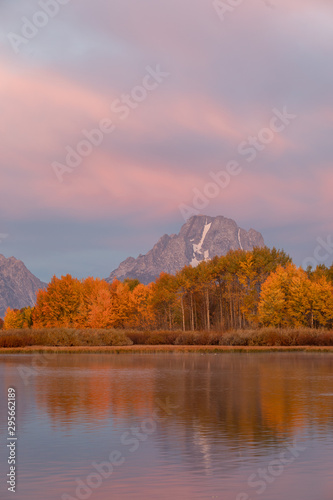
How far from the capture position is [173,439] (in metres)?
17.6

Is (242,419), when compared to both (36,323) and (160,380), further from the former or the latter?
(36,323)

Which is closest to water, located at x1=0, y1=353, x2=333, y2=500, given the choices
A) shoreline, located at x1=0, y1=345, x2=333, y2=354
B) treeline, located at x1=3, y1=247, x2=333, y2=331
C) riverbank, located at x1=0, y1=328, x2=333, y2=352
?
shoreline, located at x1=0, y1=345, x2=333, y2=354

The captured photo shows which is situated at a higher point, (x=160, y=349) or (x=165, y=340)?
(x=165, y=340)

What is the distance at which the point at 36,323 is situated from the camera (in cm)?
10819

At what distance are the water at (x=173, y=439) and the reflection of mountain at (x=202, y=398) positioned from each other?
0.05 meters

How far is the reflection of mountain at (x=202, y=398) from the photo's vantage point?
19.5 m

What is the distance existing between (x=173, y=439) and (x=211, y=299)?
11391 cm

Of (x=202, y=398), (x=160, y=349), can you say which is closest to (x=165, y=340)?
(x=160, y=349)

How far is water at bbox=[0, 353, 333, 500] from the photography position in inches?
493

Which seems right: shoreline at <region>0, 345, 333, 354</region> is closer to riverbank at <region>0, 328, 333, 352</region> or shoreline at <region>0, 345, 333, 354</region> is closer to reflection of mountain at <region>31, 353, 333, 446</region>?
riverbank at <region>0, 328, 333, 352</region>

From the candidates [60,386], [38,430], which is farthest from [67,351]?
[38,430]

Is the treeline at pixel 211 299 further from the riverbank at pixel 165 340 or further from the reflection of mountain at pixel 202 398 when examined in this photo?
the reflection of mountain at pixel 202 398

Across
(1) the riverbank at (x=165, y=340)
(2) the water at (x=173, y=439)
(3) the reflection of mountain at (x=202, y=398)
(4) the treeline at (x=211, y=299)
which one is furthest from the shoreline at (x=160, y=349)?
(2) the water at (x=173, y=439)

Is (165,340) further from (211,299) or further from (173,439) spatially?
(173,439)
